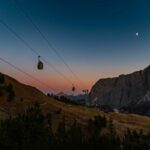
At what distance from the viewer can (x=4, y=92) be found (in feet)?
420

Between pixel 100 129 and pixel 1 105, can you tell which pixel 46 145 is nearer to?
pixel 100 129

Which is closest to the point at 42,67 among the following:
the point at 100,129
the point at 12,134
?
the point at 12,134

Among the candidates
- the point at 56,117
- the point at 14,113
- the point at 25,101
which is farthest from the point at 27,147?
the point at 25,101

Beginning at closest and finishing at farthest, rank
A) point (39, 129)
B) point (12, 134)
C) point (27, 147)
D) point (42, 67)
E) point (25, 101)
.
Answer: point (42, 67) → point (27, 147) → point (12, 134) → point (39, 129) → point (25, 101)

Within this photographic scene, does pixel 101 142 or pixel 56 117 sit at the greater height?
pixel 56 117

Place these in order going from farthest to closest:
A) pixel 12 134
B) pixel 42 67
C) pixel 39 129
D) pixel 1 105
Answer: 1. pixel 1 105
2. pixel 39 129
3. pixel 12 134
4. pixel 42 67

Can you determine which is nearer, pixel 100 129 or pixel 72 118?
pixel 100 129

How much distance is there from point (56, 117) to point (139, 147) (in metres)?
55.1

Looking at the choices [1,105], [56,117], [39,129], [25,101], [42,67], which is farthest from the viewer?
[25,101]

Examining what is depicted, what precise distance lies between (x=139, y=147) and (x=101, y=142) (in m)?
7.08

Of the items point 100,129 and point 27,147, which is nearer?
point 27,147

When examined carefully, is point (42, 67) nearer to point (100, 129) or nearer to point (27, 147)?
point (27, 147)

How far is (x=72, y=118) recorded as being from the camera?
9994cm

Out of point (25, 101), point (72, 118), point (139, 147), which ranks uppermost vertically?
point (25, 101)
